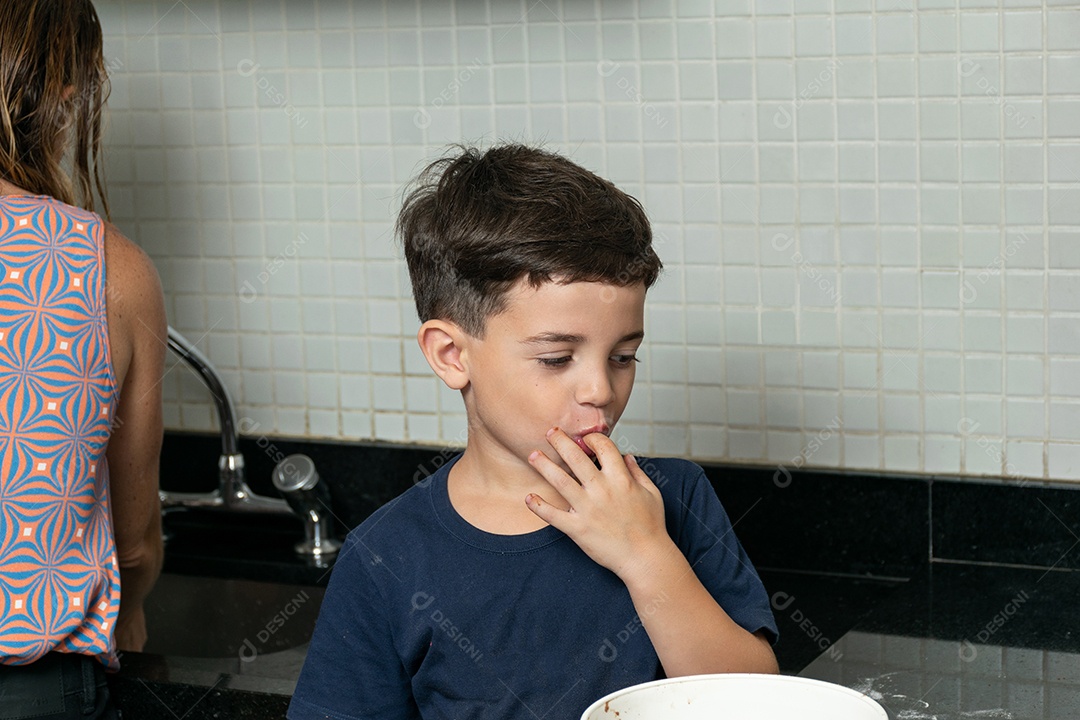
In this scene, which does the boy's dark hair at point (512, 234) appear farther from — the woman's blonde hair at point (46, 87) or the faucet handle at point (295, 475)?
the faucet handle at point (295, 475)

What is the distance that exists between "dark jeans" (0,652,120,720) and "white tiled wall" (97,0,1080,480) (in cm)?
61

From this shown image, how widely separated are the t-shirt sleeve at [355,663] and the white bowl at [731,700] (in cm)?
31

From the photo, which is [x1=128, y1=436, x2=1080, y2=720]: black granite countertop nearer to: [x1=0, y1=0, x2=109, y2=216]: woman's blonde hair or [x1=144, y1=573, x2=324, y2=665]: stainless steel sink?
[x1=144, y1=573, x2=324, y2=665]: stainless steel sink

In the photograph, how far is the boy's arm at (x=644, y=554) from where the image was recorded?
3.02 ft

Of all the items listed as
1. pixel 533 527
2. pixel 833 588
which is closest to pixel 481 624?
pixel 533 527

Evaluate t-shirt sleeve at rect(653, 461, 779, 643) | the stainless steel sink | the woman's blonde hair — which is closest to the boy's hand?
t-shirt sleeve at rect(653, 461, 779, 643)

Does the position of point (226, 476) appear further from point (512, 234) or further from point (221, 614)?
point (512, 234)

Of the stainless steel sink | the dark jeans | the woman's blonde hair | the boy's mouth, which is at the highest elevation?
the woman's blonde hair

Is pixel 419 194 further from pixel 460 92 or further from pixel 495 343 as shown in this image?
pixel 460 92

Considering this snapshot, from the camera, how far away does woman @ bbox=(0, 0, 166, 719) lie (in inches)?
47.7

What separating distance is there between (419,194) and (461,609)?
369 millimetres

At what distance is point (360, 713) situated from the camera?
3.30 ft

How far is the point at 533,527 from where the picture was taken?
40.9 inches

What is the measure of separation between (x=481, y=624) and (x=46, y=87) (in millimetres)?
746
